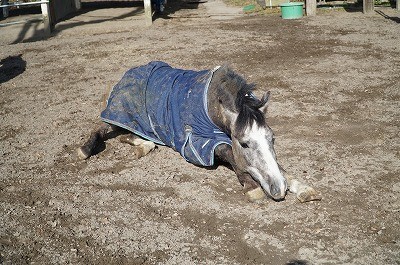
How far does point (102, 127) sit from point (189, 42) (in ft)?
17.6

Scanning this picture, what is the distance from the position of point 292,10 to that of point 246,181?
362 inches

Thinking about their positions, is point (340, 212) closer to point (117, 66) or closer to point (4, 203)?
point (4, 203)

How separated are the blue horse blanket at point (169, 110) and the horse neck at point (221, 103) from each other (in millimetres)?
62

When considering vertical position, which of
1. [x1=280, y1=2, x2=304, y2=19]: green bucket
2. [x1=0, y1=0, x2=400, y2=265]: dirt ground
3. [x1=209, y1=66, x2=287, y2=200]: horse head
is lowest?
[x1=0, y1=0, x2=400, y2=265]: dirt ground

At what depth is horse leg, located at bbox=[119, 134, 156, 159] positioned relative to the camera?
16.5ft

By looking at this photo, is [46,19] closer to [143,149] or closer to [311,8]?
[311,8]

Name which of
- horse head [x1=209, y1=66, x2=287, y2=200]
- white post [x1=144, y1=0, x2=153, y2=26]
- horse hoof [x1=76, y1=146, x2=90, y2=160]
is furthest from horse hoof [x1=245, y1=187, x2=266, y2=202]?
white post [x1=144, y1=0, x2=153, y2=26]

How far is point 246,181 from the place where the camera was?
402 centimetres

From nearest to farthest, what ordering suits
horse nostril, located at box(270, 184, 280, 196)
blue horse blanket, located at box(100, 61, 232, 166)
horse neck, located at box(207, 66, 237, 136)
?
horse nostril, located at box(270, 184, 280, 196)
horse neck, located at box(207, 66, 237, 136)
blue horse blanket, located at box(100, 61, 232, 166)

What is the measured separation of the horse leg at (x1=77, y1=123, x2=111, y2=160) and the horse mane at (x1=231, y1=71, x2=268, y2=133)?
186 centimetres

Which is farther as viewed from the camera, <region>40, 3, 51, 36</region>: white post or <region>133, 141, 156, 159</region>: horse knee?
<region>40, 3, 51, 36</region>: white post

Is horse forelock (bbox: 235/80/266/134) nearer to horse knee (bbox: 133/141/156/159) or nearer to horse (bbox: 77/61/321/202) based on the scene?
horse (bbox: 77/61/321/202)

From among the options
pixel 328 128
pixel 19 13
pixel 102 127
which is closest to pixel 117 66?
pixel 102 127

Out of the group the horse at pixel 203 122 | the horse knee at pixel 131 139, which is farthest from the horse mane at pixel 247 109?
the horse knee at pixel 131 139
